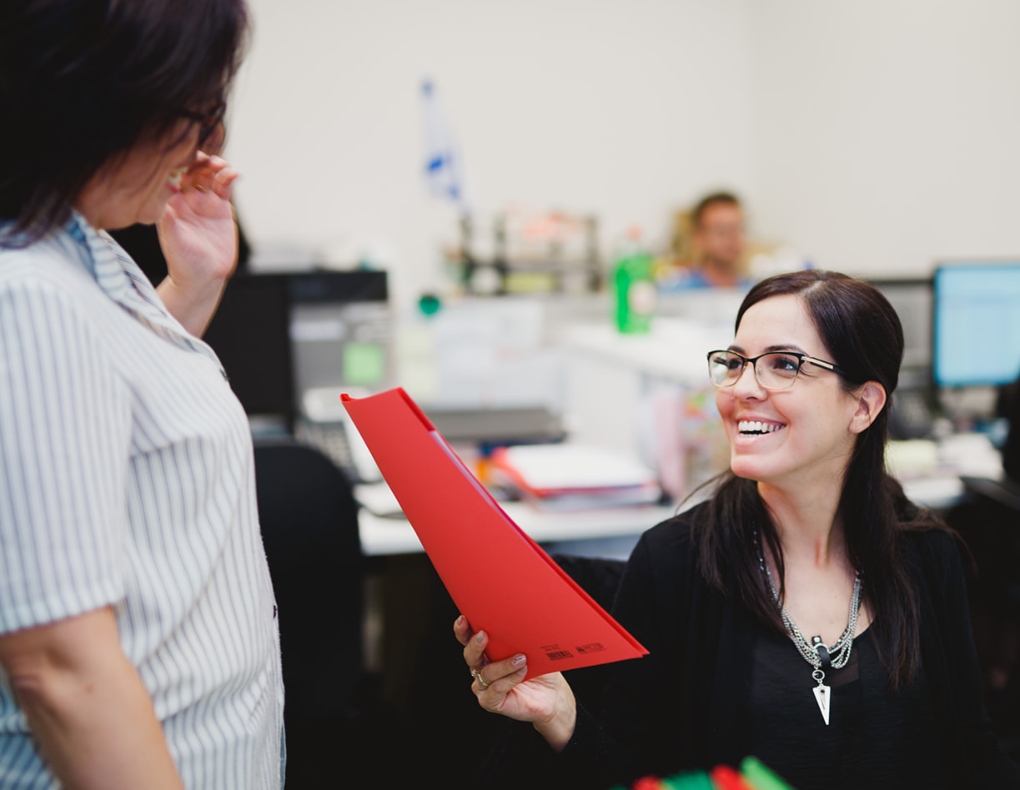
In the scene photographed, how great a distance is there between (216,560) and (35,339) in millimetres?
224

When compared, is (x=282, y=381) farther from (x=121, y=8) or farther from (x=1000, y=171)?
(x=1000, y=171)

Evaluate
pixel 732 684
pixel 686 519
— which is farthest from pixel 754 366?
pixel 732 684

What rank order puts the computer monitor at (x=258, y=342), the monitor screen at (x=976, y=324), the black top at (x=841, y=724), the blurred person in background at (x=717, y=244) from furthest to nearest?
the blurred person in background at (x=717, y=244)
the monitor screen at (x=976, y=324)
the computer monitor at (x=258, y=342)
the black top at (x=841, y=724)

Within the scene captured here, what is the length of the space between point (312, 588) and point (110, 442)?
115cm

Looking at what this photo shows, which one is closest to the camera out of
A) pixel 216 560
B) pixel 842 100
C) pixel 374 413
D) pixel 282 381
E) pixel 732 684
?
pixel 216 560

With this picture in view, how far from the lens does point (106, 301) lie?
2.33ft

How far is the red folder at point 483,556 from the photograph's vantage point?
31.5 inches

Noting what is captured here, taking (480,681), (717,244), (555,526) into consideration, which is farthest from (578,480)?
(717,244)

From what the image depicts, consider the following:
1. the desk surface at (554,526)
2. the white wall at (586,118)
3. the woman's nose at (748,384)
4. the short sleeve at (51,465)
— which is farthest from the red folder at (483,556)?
the white wall at (586,118)

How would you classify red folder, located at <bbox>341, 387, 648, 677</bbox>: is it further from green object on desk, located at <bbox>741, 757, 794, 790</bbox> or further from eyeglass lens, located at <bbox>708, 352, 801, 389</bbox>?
eyeglass lens, located at <bbox>708, 352, 801, 389</bbox>

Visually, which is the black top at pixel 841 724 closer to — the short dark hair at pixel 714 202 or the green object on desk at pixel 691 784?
the green object on desk at pixel 691 784

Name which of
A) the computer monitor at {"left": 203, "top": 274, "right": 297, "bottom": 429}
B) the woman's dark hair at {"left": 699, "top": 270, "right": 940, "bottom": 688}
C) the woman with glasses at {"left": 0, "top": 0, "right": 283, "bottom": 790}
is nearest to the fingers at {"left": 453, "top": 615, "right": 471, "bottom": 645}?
the woman with glasses at {"left": 0, "top": 0, "right": 283, "bottom": 790}

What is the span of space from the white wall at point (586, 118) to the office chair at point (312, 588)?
3067mm

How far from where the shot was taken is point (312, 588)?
1.75 meters
